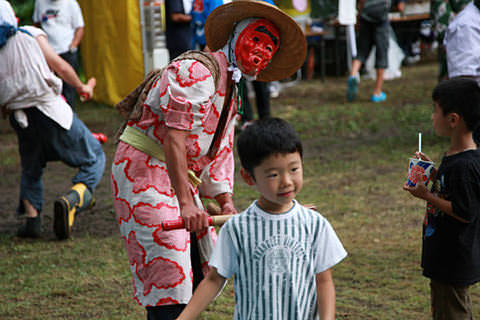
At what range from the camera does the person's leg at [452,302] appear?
2.89 m

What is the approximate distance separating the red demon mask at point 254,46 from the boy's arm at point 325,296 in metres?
0.99

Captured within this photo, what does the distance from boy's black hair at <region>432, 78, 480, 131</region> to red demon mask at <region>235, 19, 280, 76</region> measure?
778mm

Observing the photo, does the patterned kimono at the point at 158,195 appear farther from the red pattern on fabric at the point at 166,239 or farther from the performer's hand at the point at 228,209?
the performer's hand at the point at 228,209

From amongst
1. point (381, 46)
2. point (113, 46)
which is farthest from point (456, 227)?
point (113, 46)

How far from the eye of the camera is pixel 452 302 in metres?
2.90

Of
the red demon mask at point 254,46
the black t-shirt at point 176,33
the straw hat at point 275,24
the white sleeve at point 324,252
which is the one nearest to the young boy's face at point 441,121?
the straw hat at point 275,24

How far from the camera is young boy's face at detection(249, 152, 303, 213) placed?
2086mm

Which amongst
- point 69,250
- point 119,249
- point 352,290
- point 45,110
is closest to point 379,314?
point 352,290

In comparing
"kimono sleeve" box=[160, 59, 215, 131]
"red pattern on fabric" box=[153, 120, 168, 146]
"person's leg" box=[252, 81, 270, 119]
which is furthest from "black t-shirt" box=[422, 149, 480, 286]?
"person's leg" box=[252, 81, 270, 119]

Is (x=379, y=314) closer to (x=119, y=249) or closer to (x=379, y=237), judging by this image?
(x=379, y=237)

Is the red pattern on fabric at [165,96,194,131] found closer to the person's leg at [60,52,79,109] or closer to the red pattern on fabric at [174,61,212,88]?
the red pattern on fabric at [174,61,212,88]

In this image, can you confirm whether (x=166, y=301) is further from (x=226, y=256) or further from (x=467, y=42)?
(x=467, y=42)

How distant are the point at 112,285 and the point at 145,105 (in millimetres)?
1927

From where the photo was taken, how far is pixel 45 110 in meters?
5.02
